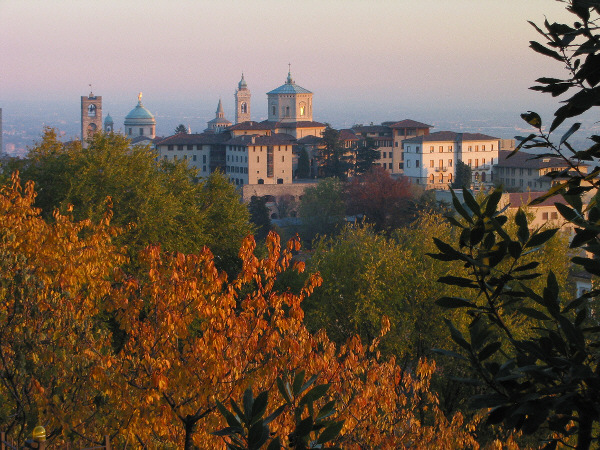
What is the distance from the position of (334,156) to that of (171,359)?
69049mm

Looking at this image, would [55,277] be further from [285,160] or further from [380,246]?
[285,160]

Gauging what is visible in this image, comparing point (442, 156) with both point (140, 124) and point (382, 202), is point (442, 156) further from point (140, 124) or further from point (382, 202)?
point (140, 124)

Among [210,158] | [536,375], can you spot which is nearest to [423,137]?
[210,158]

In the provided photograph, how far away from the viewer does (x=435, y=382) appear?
1599cm

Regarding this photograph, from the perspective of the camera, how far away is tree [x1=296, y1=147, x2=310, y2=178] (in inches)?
3078

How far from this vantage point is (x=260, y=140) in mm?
75250

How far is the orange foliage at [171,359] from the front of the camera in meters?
6.04

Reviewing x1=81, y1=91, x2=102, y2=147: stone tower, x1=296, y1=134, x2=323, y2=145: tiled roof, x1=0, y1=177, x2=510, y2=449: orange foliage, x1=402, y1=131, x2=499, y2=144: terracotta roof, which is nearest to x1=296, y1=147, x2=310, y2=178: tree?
x1=296, y1=134, x2=323, y2=145: tiled roof

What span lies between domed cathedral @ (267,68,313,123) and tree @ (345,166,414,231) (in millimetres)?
51569

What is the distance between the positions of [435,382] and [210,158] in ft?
215

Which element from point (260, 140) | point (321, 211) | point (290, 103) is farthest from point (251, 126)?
point (321, 211)

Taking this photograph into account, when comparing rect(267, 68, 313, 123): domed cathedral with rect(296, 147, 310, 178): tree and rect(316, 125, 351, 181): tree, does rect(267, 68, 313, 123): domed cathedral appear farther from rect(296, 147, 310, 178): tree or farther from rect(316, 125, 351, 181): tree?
rect(316, 125, 351, 181): tree

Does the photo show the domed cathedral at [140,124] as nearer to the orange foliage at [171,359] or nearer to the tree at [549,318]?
the orange foliage at [171,359]

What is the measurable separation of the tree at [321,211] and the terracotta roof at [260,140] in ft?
59.9
